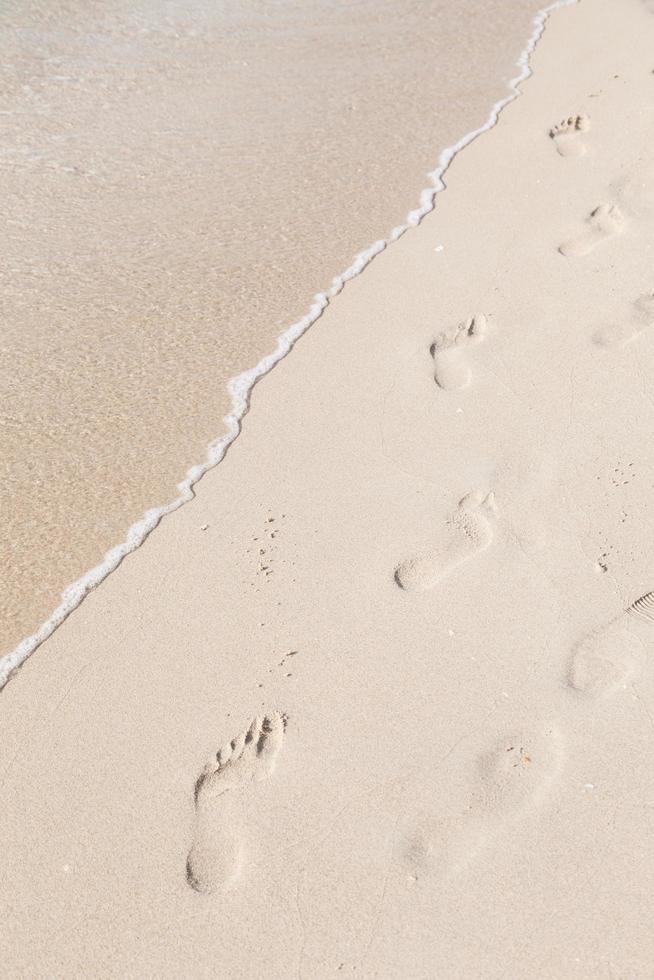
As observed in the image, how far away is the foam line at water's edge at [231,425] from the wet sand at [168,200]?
33 mm

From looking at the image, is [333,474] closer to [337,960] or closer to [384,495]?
[384,495]

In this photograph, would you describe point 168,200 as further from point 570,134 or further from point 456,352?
point 570,134

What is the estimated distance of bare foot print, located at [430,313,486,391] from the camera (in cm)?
309

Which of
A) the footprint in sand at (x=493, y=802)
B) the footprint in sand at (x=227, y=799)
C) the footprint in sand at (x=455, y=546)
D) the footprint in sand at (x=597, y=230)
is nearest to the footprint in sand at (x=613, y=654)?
the footprint in sand at (x=493, y=802)

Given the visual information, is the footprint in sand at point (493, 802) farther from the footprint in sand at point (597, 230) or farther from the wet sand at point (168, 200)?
the footprint in sand at point (597, 230)

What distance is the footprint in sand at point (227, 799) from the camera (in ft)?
6.34

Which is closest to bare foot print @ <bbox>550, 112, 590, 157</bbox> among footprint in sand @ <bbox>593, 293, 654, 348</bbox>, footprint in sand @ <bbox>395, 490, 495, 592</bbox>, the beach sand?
the beach sand

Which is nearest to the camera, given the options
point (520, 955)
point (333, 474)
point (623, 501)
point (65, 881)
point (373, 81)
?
point (520, 955)

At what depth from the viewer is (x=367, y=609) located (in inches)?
94.7

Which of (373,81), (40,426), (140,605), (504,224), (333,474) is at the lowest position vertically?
(140,605)

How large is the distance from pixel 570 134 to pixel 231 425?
232 centimetres

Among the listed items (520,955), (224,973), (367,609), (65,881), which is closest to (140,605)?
(367,609)

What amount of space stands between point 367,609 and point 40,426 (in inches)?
45.3

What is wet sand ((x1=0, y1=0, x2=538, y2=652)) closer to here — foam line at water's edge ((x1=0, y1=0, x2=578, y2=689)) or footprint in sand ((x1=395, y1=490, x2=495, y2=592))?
foam line at water's edge ((x1=0, y1=0, x2=578, y2=689))
